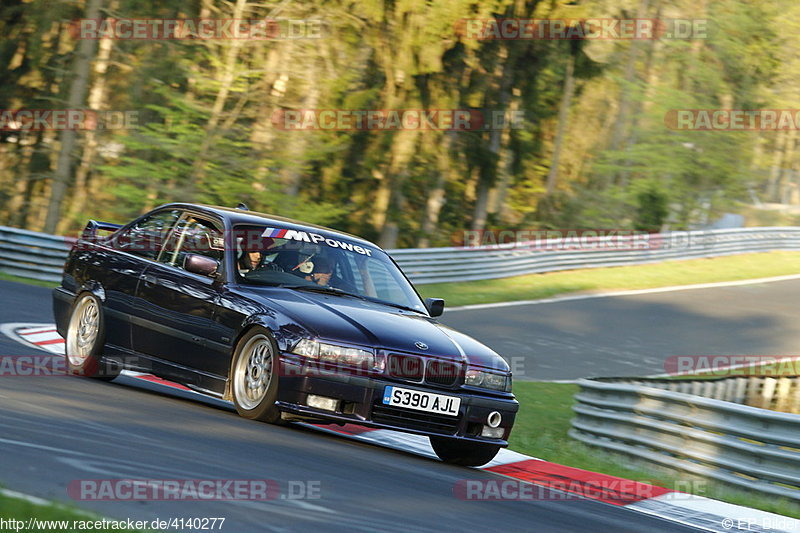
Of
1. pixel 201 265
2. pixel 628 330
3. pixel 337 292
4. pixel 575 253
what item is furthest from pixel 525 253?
pixel 201 265

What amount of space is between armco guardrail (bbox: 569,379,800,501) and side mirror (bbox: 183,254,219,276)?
13.5 ft

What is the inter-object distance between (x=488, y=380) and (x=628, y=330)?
12.7 metres

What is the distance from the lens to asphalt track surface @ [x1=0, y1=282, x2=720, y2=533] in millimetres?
4672

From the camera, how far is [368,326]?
7.34m

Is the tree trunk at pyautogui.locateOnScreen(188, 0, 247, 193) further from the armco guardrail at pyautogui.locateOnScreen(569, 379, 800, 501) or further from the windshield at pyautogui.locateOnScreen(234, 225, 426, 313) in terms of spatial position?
the windshield at pyautogui.locateOnScreen(234, 225, 426, 313)

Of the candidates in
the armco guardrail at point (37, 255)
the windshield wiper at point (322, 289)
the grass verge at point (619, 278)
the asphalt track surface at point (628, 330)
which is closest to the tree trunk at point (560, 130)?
the grass verge at point (619, 278)

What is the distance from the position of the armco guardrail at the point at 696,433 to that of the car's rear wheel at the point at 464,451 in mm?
2009

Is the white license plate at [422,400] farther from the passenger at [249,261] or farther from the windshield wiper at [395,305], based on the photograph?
the passenger at [249,261]

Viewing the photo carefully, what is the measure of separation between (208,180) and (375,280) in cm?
2174

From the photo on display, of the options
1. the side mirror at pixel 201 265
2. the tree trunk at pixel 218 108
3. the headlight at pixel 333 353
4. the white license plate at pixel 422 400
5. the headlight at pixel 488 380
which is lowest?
the white license plate at pixel 422 400

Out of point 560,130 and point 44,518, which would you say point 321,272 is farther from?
point 560,130

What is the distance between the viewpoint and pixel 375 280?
851cm

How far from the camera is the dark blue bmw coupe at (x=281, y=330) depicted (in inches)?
279

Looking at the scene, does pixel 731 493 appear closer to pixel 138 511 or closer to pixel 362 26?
pixel 138 511
